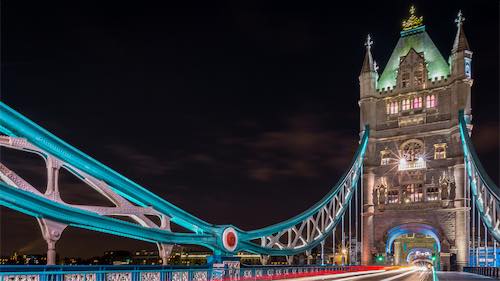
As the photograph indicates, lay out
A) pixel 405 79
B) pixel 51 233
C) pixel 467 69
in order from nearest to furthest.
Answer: pixel 51 233 → pixel 467 69 → pixel 405 79

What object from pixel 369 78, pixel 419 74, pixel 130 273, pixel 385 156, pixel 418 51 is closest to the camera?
pixel 130 273

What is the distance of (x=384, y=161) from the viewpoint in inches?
2493

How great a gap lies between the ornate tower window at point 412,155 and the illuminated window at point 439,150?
1370 millimetres

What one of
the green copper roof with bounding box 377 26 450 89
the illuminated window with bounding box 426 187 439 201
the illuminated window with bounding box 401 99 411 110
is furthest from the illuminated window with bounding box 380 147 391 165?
the green copper roof with bounding box 377 26 450 89

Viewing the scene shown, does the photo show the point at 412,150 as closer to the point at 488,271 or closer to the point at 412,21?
the point at 412,21

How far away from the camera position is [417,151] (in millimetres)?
61469

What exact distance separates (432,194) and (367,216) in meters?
7.35

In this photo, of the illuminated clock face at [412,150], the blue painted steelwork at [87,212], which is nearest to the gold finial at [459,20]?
the illuminated clock face at [412,150]

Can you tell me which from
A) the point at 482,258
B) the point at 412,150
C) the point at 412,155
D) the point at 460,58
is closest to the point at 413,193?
the point at 412,155

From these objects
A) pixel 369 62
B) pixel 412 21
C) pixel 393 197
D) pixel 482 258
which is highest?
pixel 412 21

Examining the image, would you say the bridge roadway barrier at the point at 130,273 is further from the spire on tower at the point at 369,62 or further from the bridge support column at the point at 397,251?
the bridge support column at the point at 397,251

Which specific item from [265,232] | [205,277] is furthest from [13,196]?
[265,232]

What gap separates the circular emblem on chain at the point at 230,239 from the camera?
84.7 feet

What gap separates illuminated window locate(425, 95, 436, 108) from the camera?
204ft
